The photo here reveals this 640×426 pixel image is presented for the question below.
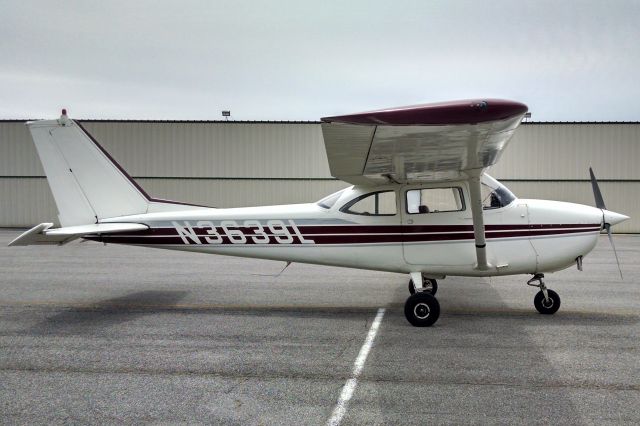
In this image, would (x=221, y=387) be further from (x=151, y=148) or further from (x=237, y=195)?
(x=151, y=148)

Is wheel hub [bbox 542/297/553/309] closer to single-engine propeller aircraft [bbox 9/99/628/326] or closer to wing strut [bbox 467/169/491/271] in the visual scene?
single-engine propeller aircraft [bbox 9/99/628/326]

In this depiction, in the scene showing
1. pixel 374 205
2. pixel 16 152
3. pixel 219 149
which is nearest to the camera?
pixel 374 205

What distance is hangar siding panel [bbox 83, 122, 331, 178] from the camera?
2591 cm

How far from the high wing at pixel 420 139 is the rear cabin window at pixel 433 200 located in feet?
0.84

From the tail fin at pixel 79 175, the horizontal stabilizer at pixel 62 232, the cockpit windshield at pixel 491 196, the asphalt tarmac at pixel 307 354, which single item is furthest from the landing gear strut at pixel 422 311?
the tail fin at pixel 79 175

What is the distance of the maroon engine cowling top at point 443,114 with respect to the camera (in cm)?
469

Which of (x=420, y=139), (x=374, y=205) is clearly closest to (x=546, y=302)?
(x=374, y=205)

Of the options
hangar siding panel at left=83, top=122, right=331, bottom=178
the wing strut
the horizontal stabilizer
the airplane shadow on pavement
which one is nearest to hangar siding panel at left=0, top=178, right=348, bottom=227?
hangar siding panel at left=83, top=122, right=331, bottom=178

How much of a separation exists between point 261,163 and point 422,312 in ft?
65.1

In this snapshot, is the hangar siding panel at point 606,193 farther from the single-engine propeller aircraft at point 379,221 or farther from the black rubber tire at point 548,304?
the black rubber tire at point 548,304

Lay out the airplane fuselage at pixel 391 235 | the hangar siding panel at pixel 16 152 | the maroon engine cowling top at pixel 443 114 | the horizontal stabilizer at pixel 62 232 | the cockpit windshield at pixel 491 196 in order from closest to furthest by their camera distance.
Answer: the maroon engine cowling top at pixel 443 114, the horizontal stabilizer at pixel 62 232, the airplane fuselage at pixel 391 235, the cockpit windshield at pixel 491 196, the hangar siding panel at pixel 16 152

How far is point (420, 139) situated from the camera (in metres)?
5.49

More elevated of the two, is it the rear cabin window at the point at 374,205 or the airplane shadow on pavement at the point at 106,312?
the rear cabin window at the point at 374,205

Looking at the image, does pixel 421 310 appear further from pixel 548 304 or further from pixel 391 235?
pixel 548 304
